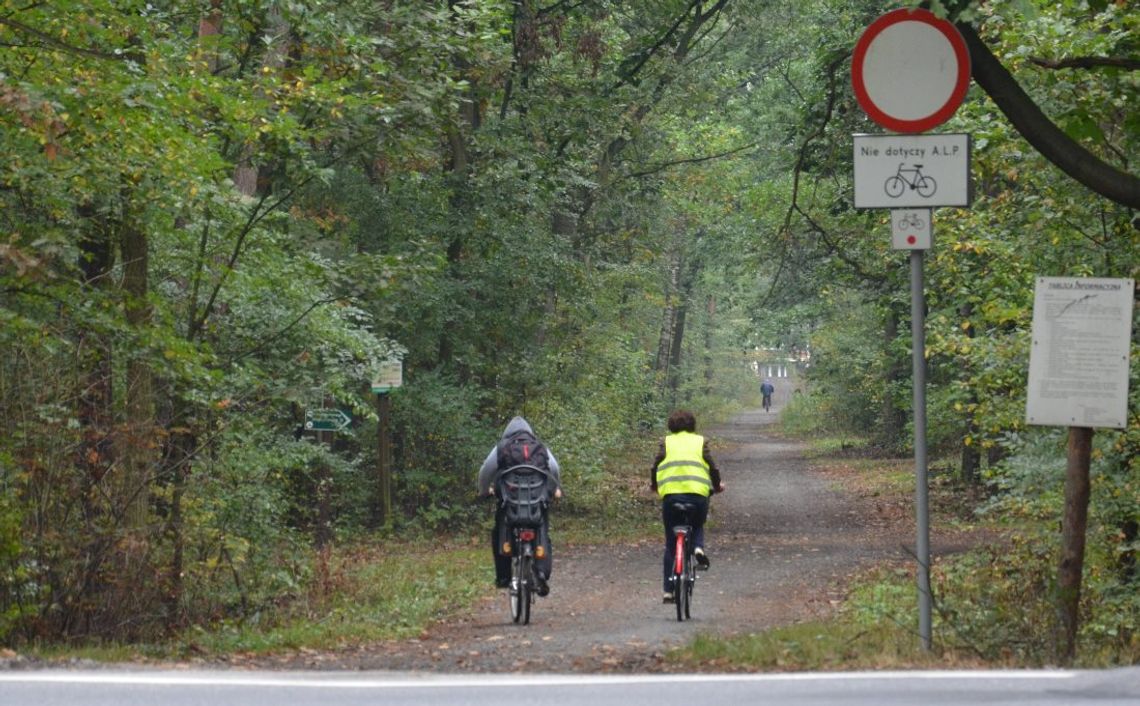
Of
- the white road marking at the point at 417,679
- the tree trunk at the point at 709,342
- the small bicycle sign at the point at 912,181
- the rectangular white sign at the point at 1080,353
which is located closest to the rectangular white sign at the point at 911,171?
the small bicycle sign at the point at 912,181

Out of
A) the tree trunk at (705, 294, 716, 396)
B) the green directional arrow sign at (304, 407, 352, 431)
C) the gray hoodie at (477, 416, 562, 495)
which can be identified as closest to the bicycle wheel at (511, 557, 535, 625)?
the gray hoodie at (477, 416, 562, 495)

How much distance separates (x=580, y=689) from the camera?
266 inches

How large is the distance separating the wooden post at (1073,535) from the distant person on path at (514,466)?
17.0ft

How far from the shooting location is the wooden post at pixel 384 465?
2430 cm

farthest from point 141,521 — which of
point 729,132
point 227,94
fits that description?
point 729,132

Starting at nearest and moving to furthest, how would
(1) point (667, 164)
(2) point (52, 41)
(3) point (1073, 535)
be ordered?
(3) point (1073, 535) < (2) point (52, 41) < (1) point (667, 164)

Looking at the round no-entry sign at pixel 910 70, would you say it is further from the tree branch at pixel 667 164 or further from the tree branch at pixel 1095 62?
the tree branch at pixel 667 164

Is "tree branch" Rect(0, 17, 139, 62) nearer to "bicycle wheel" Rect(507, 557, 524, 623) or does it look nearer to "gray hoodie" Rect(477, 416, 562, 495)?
"gray hoodie" Rect(477, 416, 562, 495)

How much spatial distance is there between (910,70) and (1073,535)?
108 inches

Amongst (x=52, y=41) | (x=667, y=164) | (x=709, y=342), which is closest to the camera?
(x=52, y=41)

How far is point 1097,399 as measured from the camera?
7891 mm

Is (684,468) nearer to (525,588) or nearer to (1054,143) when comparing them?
(525,588)

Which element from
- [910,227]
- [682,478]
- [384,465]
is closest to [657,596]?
[682,478]

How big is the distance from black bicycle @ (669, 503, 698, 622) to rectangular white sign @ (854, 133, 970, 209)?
530 cm
